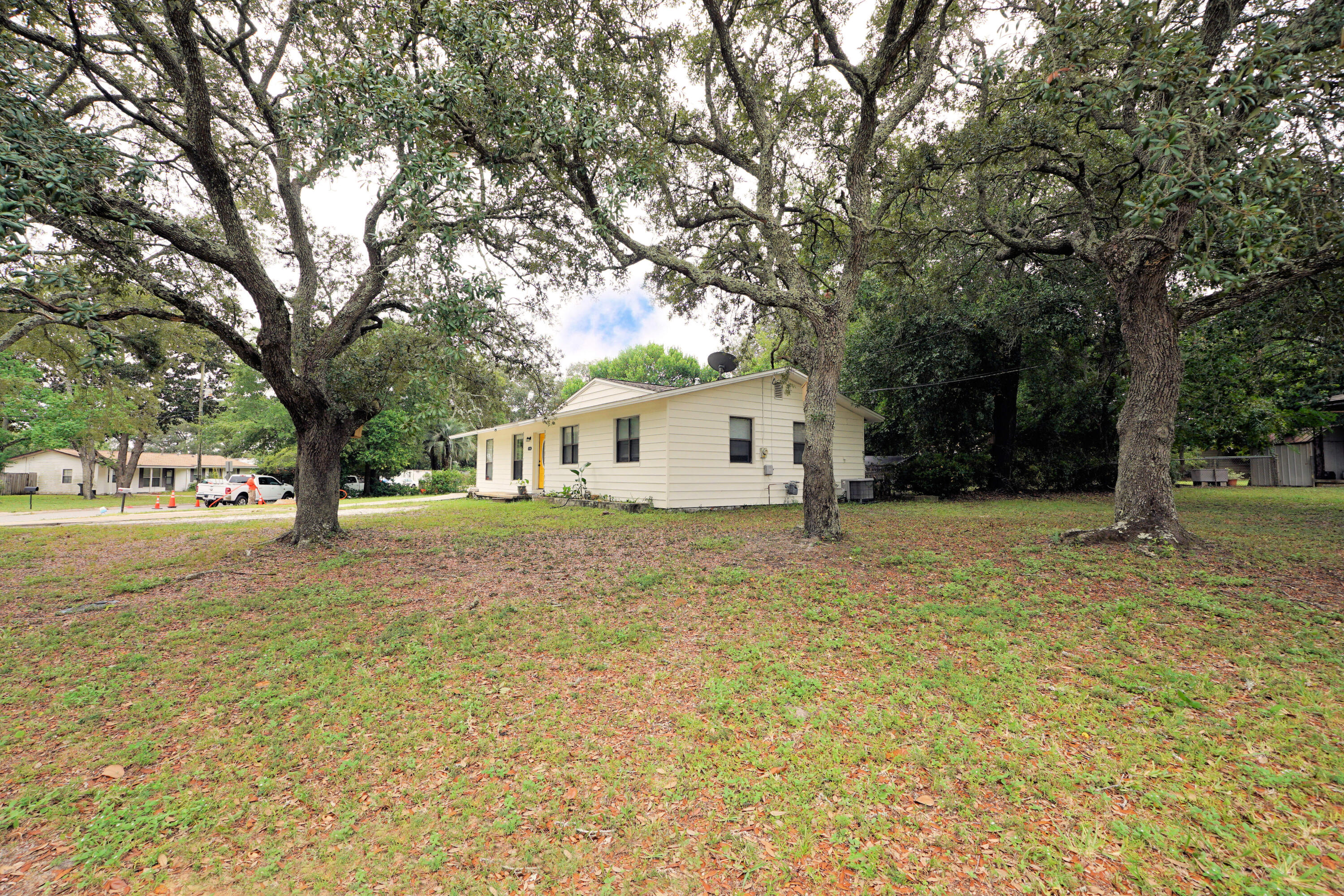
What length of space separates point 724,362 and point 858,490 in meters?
6.01

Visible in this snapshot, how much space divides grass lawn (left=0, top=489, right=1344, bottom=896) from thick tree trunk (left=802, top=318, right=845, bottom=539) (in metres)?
2.22

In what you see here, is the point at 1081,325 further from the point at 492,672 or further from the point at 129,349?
the point at 129,349

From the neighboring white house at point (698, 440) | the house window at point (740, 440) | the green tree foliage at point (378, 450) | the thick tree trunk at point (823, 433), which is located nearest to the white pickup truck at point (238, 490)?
the green tree foliage at point (378, 450)

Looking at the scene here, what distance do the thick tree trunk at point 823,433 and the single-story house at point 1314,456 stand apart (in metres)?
22.9

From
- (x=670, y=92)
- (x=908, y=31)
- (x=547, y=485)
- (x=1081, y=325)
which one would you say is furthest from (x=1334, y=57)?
(x=547, y=485)

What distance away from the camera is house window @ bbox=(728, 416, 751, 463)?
1458cm

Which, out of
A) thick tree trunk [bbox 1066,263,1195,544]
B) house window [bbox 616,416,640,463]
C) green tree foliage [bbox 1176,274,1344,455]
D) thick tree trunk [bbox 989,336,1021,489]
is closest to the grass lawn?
thick tree trunk [bbox 1066,263,1195,544]

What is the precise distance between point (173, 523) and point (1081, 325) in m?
24.7

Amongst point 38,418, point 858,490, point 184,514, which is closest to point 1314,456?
point 858,490

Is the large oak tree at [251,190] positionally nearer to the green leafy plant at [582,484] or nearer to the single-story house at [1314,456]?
the green leafy plant at [582,484]

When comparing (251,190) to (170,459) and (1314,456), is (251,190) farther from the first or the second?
(170,459)

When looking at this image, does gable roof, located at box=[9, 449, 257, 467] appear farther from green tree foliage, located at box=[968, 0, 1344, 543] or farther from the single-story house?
the single-story house

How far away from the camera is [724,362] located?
1490cm

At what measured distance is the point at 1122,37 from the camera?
5898 millimetres
